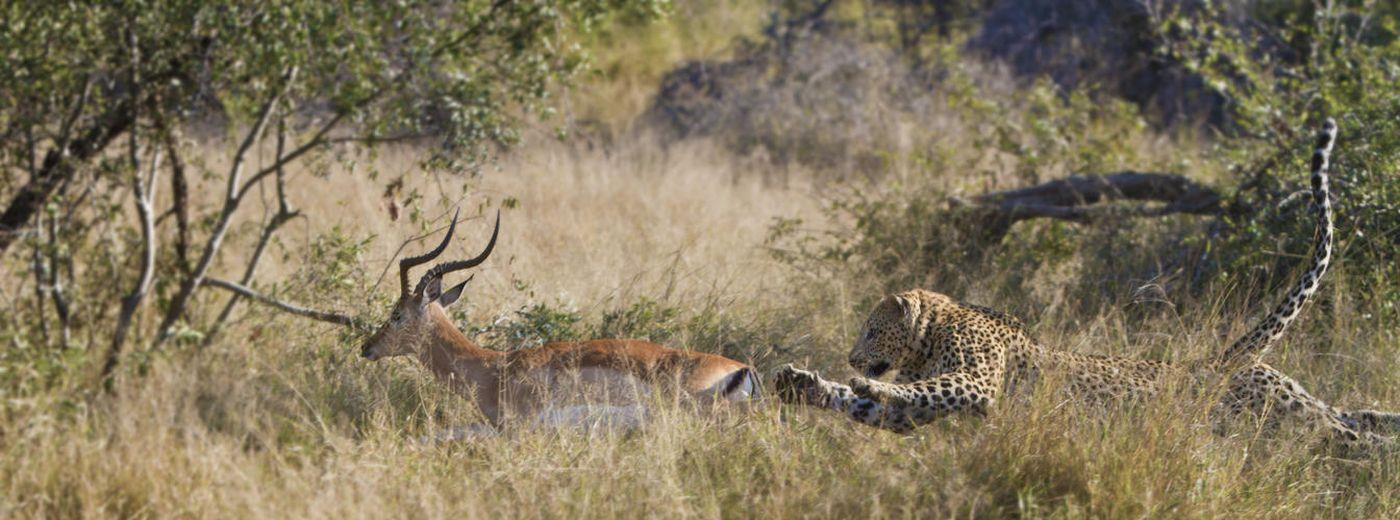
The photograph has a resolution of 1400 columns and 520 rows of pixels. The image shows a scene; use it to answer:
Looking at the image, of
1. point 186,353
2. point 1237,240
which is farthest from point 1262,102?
point 186,353

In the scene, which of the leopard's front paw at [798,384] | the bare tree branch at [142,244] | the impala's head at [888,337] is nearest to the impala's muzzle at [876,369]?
the impala's head at [888,337]

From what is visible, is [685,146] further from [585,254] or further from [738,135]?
[585,254]

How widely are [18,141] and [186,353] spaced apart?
1.81m

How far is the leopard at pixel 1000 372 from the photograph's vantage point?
18.2 ft

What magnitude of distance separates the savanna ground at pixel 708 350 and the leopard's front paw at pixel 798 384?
235mm

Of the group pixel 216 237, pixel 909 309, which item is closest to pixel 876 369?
pixel 909 309

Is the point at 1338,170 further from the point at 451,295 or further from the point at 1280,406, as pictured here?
the point at 451,295

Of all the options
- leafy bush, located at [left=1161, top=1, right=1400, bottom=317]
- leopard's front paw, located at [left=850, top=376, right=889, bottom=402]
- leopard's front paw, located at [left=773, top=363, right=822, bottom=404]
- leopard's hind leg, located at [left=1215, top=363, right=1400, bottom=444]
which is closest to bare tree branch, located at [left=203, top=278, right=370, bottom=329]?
leopard's front paw, located at [left=773, top=363, right=822, bottom=404]

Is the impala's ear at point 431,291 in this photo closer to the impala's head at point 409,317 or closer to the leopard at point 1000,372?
the impala's head at point 409,317

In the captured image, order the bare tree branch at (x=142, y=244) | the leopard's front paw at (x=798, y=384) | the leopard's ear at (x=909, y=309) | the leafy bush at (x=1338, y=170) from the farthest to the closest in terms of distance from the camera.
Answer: the leafy bush at (x=1338, y=170)
the bare tree branch at (x=142, y=244)
the leopard's ear at (x=909, y=309)
the leopard's front paw at (x=798, y=384)

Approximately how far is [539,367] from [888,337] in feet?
5.60

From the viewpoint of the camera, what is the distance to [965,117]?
12953mm

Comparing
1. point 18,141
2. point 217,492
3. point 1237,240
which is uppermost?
point 18,141

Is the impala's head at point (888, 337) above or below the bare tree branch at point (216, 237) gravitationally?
below
